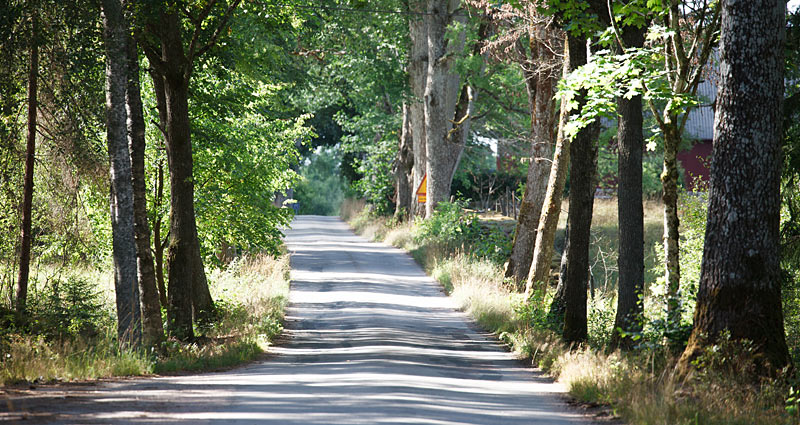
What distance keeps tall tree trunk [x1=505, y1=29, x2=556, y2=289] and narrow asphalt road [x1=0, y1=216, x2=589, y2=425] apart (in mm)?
2287

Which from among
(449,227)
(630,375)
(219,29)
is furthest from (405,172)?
(630,375)

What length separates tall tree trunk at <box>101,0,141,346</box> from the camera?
12.7m

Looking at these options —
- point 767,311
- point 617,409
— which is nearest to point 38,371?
point 617,409

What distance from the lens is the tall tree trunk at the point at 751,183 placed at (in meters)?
9.12

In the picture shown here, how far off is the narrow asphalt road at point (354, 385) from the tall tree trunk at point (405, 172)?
19.2 m

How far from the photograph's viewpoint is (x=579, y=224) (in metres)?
14.7

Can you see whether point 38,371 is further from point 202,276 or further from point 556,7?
point 556,7

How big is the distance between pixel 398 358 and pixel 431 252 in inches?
613

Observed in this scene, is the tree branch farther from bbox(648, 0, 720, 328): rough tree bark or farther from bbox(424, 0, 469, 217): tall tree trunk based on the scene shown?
bbox(424, 0, 469, 217): tall tree trunk

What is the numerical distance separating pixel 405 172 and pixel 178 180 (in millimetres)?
26781

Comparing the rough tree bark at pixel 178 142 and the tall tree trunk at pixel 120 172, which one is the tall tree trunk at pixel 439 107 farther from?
the tall tree trunk at pixel 120 172

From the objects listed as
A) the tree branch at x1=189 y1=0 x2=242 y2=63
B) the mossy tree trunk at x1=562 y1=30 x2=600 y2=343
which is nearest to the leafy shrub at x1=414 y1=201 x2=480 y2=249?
the mossy tree trunk at x1=562 y1=30 x2=600 y2=343

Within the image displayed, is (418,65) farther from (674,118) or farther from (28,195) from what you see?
(674,118)

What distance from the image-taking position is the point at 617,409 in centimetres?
917
